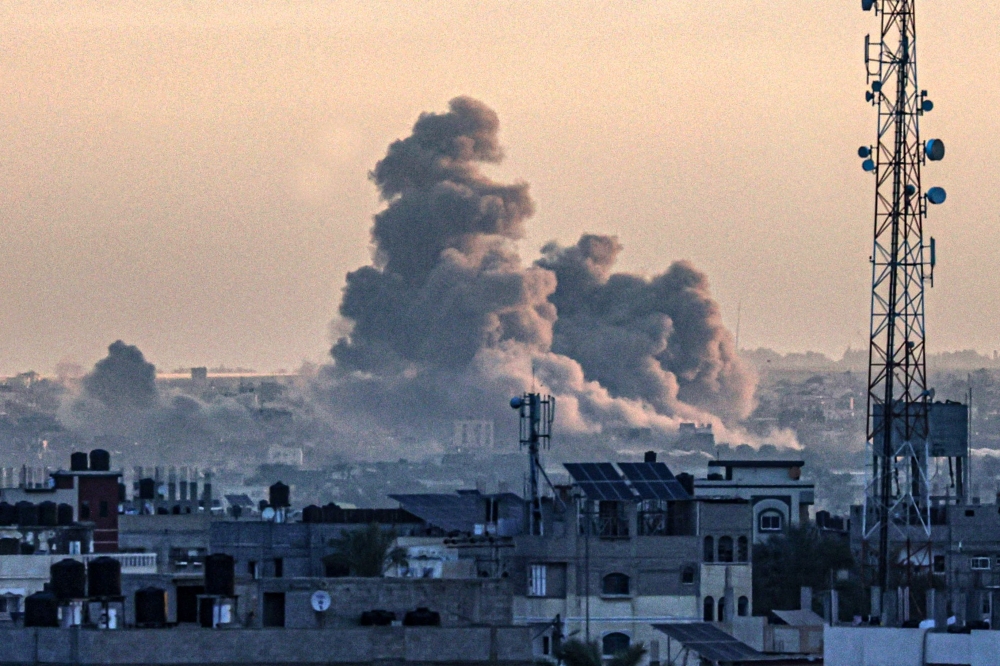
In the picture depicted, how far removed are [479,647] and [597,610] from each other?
44.6ft

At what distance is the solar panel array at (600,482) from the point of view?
50.2m

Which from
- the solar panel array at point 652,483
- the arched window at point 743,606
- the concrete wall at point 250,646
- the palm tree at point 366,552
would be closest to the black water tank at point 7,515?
the palm tree at point 366,552

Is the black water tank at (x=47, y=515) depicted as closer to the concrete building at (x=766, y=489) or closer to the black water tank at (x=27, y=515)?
the black water tank at (x=27, y=515)

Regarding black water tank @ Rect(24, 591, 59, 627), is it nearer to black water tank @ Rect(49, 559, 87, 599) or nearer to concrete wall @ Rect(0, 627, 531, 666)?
concrete wall @ Rect(0, 627, 531, 666)

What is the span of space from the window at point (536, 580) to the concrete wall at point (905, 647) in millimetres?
13026

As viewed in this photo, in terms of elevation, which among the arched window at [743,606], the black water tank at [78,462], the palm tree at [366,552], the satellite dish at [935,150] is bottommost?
the arched window at [743,606]

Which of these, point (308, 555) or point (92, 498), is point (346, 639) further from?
point (92, 498)

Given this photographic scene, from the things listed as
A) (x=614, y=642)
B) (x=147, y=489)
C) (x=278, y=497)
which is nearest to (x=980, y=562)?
(x=278, y=497)

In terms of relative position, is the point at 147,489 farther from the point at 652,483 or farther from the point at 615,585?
the point at 615,585

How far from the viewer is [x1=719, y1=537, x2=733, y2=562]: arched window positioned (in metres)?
50.8

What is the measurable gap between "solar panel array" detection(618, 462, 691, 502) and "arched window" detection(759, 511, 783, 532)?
90.1 ft

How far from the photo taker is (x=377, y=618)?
37156 mm

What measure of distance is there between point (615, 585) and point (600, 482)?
6.21 feet

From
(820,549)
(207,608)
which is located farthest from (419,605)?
(820,549)
